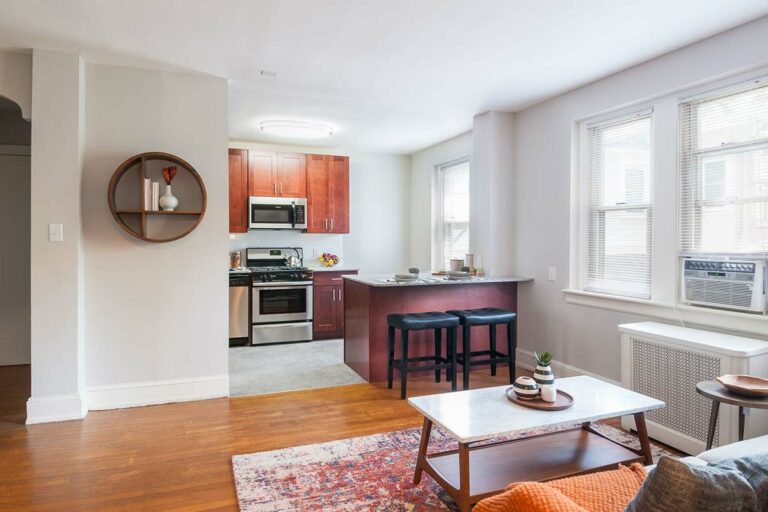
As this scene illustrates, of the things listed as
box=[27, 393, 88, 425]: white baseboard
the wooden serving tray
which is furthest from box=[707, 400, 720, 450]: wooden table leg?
box=[27, 393, 88, 425]: white baseboard

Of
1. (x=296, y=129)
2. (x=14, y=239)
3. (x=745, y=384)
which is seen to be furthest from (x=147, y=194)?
(x=745, y=384)

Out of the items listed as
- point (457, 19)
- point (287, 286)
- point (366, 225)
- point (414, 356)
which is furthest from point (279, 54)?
point (366, 225)

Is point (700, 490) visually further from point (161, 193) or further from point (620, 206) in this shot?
point (161, 193)

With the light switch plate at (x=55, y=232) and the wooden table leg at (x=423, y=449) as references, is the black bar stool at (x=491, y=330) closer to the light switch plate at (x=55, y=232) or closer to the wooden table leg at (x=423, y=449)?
the wooden table leg at (x=423, y=449)

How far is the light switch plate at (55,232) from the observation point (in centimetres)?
332

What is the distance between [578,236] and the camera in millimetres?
4141

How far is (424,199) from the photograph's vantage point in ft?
22.8

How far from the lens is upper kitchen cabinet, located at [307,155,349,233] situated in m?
6.39

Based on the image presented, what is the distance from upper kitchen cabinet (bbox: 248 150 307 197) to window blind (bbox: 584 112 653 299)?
11.9 ft

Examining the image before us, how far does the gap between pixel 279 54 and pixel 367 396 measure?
2.64 metres

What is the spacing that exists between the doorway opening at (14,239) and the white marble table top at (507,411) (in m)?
4.58

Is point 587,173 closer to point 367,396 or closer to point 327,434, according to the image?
point 367,396

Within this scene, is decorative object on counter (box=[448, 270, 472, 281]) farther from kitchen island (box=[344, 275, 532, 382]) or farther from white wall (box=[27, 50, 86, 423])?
white wall (box=[27, 50, 86, 423])

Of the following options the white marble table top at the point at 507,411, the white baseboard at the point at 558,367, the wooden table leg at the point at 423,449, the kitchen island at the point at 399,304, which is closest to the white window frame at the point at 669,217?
the white baseboard at the point at 558,367
